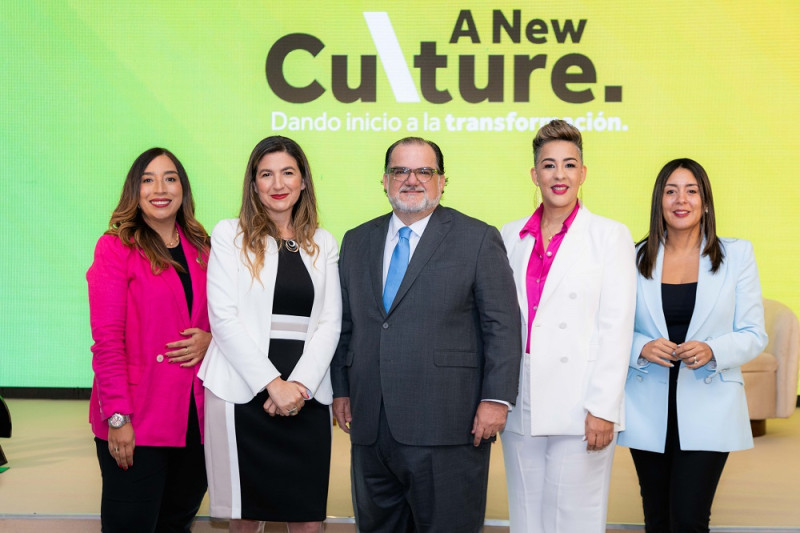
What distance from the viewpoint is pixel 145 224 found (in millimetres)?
2744

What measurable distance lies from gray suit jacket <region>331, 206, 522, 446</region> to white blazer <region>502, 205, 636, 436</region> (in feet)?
0.41

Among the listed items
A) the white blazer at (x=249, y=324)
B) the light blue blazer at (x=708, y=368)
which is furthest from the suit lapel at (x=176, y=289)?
the light blue blazer at (x=708, y=368)

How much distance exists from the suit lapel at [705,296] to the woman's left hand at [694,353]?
0.09 meters

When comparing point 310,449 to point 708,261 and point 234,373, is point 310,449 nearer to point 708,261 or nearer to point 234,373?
point 234,373

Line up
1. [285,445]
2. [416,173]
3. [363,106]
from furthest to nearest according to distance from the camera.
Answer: [363,106]
[285,445]
[416,173]

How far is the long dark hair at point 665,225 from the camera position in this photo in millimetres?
2717

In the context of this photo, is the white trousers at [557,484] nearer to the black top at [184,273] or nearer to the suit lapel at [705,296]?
the suit lapel at [705,296]

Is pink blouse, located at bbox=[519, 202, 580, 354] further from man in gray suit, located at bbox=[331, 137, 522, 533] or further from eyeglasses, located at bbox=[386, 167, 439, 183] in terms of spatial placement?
eyeglasses, located at bbox=[386, 167, 439, 183]

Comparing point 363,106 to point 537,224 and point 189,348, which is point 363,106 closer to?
point 537,224

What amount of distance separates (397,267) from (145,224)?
3.06 feet

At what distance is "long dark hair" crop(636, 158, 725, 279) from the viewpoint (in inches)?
107

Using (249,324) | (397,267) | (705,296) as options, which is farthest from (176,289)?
(705,296)

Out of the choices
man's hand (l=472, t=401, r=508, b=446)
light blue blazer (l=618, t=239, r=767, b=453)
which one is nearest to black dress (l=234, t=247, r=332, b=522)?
man's hand (l=472, t=401, r=508, b=446)

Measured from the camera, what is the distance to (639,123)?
254 inches
